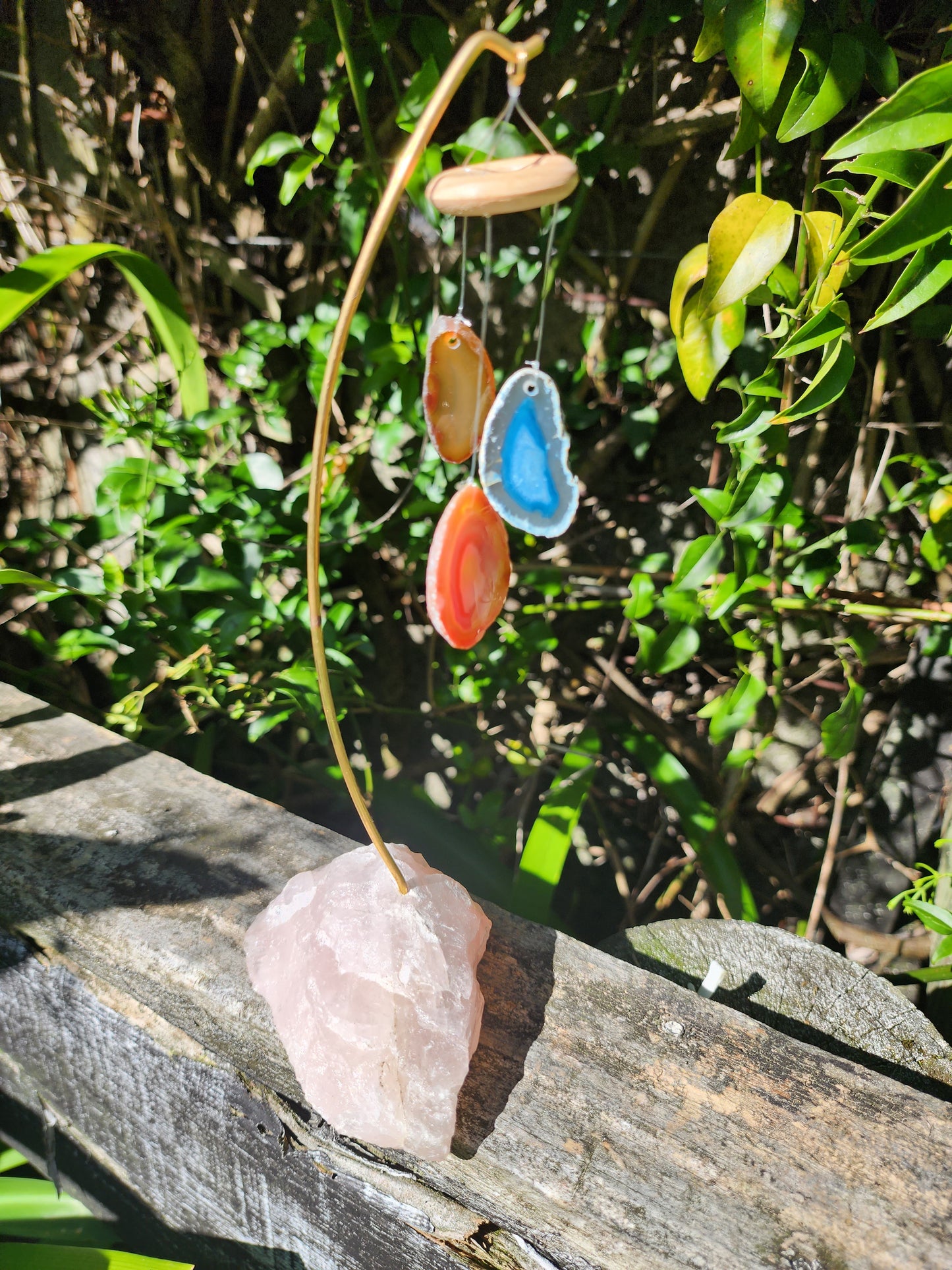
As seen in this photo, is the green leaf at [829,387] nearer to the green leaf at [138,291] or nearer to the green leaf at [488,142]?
the green leaf at [488,142]

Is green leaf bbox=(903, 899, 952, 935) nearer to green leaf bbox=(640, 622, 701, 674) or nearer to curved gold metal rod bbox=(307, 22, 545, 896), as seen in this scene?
green leaf bbox=(640, 622, 701, 674)

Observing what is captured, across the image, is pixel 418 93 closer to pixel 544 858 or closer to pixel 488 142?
pixel 488 142

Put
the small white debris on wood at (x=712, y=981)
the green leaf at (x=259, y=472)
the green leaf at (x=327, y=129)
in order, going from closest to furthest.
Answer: the small white debris on wood at (x=712, y=981), the green leaf at (x=327, y=129), the green leaf at (x=259, y=472)

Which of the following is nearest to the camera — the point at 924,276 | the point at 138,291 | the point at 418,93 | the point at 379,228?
the point at 379,228

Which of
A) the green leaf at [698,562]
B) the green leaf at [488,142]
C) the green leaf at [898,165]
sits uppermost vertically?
the green leaf at [488,142]

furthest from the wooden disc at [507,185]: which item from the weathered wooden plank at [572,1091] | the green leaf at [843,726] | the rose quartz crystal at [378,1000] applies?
the green leaf at [843,726]

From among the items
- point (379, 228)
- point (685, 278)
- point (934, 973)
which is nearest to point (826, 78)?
point (685, 278)

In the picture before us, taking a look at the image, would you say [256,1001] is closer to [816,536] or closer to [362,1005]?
[362,1005]
